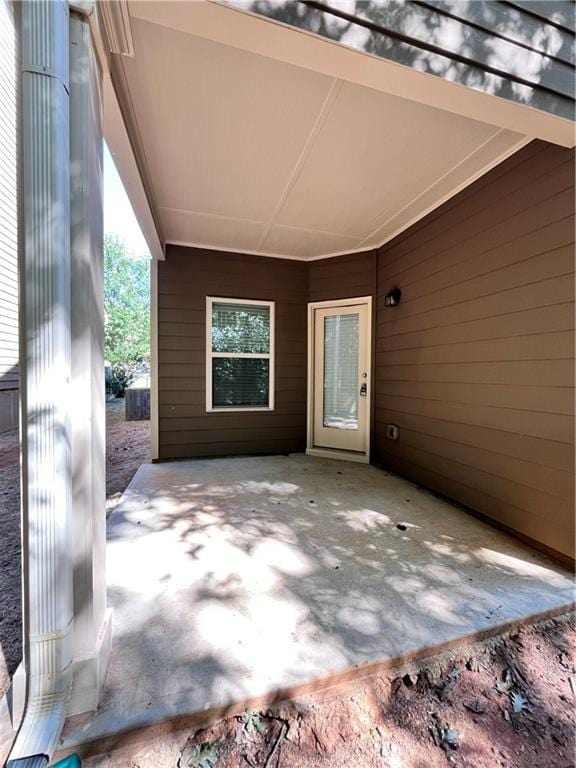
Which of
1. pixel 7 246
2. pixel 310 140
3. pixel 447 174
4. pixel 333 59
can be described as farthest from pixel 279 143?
pixel 7 246

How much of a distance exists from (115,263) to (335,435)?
525 inches

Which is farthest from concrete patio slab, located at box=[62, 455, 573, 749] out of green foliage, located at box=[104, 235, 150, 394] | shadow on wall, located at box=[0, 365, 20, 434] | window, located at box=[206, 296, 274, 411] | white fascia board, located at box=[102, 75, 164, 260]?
green foliage, located at box=[104, 235, 150, 394]

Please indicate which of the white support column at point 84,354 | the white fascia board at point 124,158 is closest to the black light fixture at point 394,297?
the white fascia board at point 124,158

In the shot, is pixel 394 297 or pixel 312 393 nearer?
pixel 394 297

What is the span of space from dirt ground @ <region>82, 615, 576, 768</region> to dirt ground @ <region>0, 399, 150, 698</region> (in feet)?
2.21

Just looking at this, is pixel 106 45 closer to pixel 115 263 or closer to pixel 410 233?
pixel 410 233

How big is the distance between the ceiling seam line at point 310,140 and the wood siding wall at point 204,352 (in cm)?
107

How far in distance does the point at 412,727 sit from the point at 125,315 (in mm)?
14137

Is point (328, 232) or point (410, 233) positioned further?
point (328, 232)

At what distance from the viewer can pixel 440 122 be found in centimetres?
202

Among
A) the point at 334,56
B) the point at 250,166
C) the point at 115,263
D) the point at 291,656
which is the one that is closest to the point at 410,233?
the point at 250,166

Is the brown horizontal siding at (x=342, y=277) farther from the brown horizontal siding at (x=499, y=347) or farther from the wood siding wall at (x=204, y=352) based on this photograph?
the brown horizontal siding at (x=499, y=347)

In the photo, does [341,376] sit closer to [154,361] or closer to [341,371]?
[341,371]

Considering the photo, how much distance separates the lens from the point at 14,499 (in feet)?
9.49
